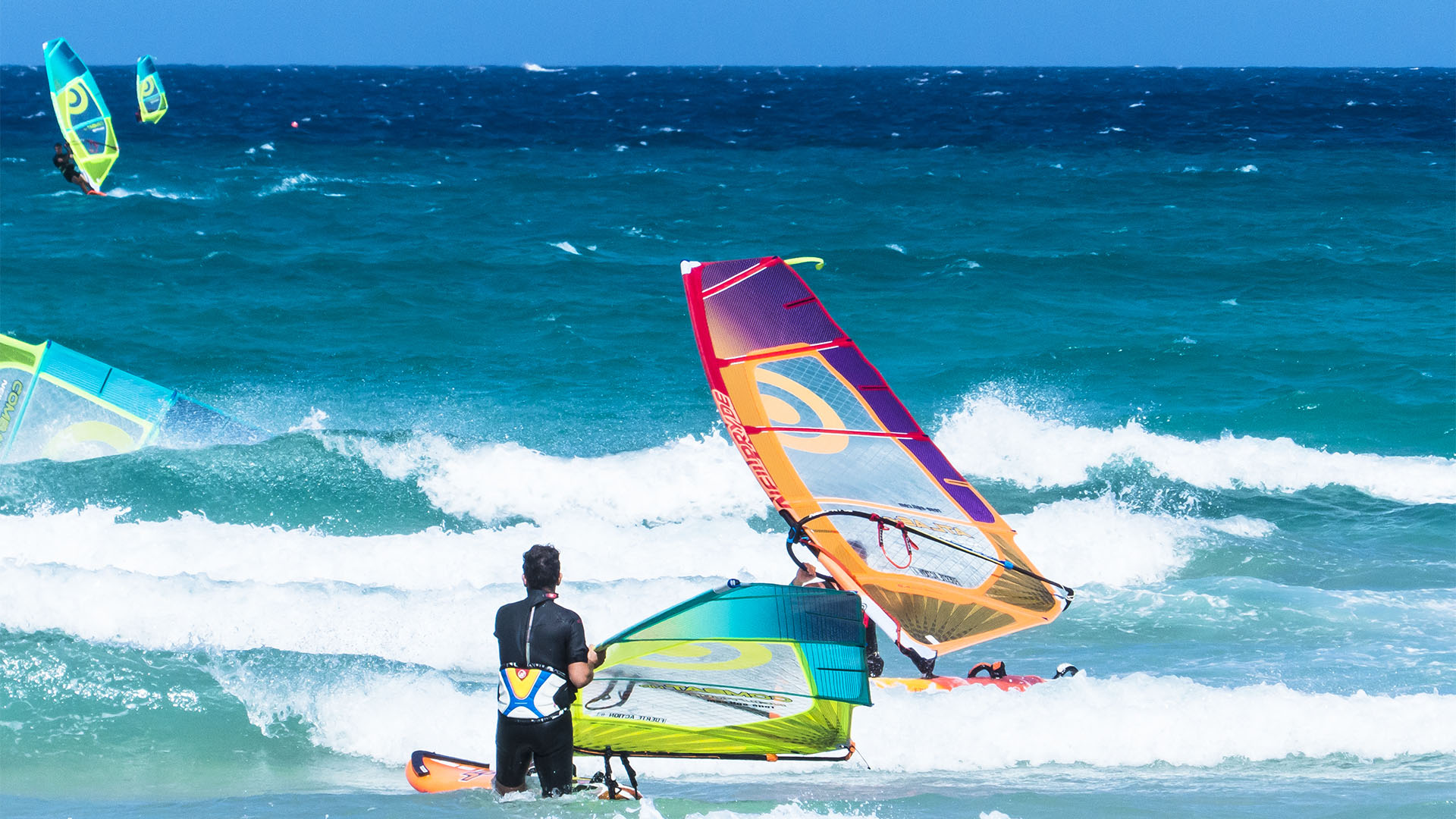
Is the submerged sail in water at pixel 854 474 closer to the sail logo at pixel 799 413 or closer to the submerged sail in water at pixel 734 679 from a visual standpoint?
the sail logo at pixel 799 413

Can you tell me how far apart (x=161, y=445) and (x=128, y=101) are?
65786mm

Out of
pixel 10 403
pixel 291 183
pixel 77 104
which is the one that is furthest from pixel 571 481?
pixel 291 183

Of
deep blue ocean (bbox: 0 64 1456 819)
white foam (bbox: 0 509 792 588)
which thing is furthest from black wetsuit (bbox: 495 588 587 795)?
white foam (bbox: 0 509 792 588)

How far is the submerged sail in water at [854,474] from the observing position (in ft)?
18.9

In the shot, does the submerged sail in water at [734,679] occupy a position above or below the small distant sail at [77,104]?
below

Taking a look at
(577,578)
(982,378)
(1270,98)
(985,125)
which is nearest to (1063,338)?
(982,378)

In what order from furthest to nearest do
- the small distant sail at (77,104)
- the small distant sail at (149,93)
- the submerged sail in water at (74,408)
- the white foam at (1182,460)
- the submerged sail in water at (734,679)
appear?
the small distant sail at (149,93)
the small distant sail at (77,104)
the white foam at (1182,460)
the submerged sail in water at (74,408)
the submerged sail in water at (734,679)

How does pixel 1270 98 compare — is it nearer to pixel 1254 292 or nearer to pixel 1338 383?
pixel 1254 292

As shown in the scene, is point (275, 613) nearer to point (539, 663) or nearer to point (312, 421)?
point (539, 663)

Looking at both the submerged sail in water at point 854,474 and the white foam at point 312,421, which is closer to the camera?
the submerged sail in water at point 854,474

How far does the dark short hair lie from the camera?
4703 millimetres

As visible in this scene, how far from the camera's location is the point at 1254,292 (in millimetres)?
20000

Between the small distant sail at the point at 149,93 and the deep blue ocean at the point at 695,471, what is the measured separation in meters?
2.64

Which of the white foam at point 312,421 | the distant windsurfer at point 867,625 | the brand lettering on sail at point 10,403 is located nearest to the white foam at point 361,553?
the brand lettering on sail at point 10,403
